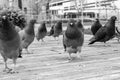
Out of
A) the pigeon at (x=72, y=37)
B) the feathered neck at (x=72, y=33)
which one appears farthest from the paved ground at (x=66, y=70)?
the feathered neck at (x=72, y=33)

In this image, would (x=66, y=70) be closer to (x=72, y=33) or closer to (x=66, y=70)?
(x=66, y=70)

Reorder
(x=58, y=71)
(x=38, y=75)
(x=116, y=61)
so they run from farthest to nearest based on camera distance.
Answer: (x=116, y=61) → (x=58, y=71) → (x=38, y=75)

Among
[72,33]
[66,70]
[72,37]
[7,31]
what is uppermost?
[7,31]

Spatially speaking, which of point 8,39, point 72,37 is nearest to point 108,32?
point 72,37

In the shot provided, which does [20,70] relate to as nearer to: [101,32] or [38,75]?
[38,75]

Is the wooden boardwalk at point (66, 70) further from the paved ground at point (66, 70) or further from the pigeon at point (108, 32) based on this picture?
the pigeon at point (108, 32)

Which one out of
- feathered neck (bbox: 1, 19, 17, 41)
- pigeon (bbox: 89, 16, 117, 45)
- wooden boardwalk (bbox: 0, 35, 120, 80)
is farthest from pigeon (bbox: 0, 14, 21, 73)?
pigeon (bbox: 89, 16, 117, 45)

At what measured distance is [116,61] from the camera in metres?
5.71

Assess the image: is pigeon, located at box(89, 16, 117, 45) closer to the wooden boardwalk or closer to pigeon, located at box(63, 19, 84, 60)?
the wooden boardwalk

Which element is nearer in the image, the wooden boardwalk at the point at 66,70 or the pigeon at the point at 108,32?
the wooden boardwalk at the point at 66,70

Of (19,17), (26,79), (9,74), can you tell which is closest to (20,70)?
(9,74)

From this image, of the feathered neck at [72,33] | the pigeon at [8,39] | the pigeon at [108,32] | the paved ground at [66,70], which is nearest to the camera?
the paved ground at [66,70]

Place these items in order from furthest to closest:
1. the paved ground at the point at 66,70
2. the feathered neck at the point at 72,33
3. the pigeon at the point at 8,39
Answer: the feathered neck at the point at 72,33 → the pigeon at the point at 8,39 → the paved ground at the point at 66,70

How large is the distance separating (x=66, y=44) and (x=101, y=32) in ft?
9.94
